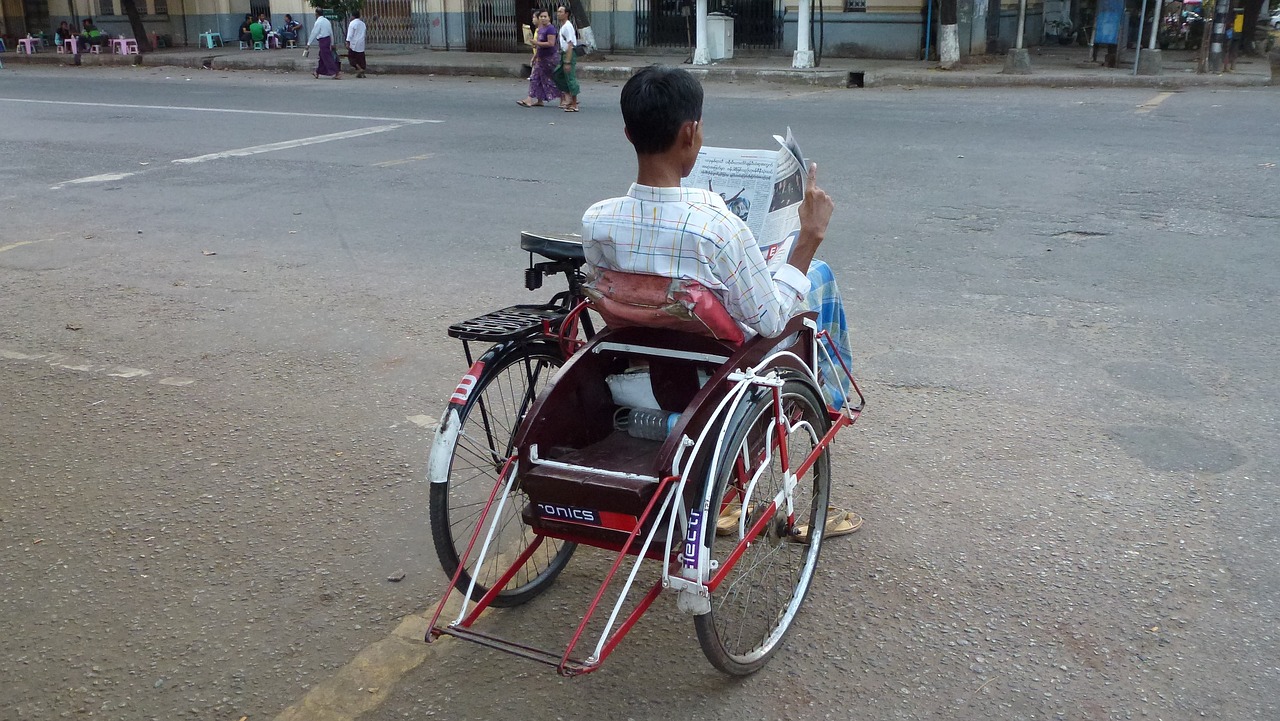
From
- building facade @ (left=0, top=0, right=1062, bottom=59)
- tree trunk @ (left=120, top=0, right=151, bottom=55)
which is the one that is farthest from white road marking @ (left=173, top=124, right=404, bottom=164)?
tree trunk @ (left=120, top=0, right=151, bottom=55)

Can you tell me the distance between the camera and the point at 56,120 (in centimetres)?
1431

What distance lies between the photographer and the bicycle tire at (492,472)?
2812mm

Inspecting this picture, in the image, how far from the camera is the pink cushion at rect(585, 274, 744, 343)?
257 cm

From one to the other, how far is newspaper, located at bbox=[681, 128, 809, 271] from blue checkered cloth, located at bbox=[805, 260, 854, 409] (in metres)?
0.26

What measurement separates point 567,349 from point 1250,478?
2442mm

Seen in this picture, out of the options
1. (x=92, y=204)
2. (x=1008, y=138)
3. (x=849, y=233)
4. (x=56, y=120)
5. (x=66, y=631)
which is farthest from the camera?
(x=56, y=120)

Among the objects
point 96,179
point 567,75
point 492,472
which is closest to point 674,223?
point 492,472

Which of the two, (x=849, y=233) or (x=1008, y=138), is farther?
(x=1008, y=138)

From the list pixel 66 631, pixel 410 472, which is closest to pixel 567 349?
pixel 410 472

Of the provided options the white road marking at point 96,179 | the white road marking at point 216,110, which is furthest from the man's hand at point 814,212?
the white road marking at point 216,110

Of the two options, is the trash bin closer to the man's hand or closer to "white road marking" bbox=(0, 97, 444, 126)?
"white road marking" bbox=(0, 97, 444, 126)

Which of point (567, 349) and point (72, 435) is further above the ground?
point (567, 349)

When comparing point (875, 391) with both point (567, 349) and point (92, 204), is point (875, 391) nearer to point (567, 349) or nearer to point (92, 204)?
point (567, 349)

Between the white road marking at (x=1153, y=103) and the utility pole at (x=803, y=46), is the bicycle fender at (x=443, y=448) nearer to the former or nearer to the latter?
the white road marking at (x=1153, y=103)
